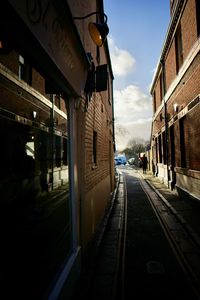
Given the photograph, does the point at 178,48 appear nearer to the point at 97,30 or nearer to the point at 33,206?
the point at 97,30

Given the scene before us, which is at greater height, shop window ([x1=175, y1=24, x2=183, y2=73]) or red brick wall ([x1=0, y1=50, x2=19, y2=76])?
shop window ([x1=175, y1=24, x2=183, y2=73])

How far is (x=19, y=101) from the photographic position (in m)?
3.09

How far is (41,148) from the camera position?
13.7ft

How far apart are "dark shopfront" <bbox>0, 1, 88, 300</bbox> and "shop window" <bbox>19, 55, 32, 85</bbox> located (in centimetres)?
7

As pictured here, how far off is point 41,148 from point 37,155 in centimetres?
13

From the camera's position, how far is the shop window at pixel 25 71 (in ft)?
9.59

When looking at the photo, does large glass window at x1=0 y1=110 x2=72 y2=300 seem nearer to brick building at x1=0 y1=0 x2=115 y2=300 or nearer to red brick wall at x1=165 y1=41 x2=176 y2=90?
brick building at x1=0 y1=0 x2=115 y2=300

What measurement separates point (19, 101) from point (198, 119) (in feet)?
22.9

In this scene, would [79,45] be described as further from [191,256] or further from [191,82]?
[191,82]

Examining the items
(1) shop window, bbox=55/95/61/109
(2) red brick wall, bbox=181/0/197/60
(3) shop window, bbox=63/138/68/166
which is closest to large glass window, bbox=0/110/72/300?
(3) shop window, bbox=63/138/68/166

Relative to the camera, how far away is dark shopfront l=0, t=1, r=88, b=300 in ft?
8.09

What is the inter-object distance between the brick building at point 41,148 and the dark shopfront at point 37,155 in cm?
1

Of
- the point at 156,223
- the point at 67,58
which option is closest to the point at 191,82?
the point at 156,223

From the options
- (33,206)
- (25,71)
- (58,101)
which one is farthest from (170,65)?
(25,71)
